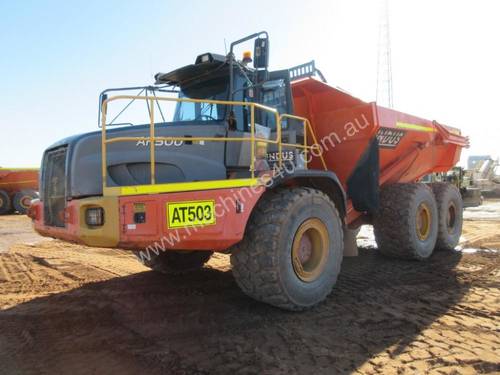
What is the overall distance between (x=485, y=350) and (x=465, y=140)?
642cm

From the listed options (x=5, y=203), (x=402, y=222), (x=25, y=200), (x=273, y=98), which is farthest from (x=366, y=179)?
(x=5, y=203)

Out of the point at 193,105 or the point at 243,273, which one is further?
the point at 193,105

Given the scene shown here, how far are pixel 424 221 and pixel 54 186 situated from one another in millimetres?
5628

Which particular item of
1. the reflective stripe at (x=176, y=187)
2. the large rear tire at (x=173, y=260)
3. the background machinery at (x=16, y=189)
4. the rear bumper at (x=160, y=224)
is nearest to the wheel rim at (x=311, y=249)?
the rear bumper at (x=160, y=224)

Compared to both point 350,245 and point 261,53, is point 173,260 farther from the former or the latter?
point 350,245

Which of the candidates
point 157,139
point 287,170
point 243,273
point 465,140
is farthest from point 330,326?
point 465,140

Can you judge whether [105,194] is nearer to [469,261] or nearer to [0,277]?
[0,277]

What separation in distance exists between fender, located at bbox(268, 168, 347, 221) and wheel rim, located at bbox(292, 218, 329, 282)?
0.45 meters

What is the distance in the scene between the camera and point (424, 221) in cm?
726

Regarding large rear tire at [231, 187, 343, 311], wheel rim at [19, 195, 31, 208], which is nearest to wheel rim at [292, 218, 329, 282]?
large rear tire at [231, 187, 343, 311]

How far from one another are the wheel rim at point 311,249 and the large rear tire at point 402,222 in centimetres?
248

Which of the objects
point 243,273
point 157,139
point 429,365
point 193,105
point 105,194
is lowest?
point 429,365

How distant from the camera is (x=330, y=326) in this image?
3809mm

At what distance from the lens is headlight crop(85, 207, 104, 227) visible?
373 cm
